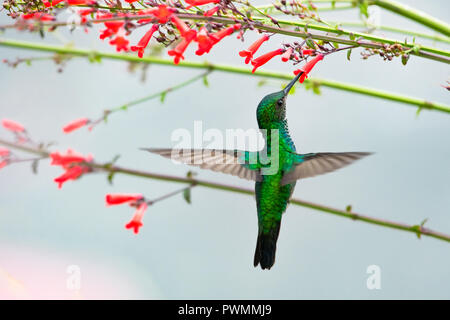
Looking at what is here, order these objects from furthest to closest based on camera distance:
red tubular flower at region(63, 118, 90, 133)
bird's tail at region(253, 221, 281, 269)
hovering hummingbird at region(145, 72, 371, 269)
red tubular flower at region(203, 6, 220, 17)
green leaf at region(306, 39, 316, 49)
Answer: red tubular flower at region(63, 118, 90, 133) < bird's tail at region(253, 221, 281, 269) < hovering hummingbird at region(145, 72, 371, 269) < green leaf at region(306, 39, 316, 49) < red tubular flower at region(203, 6, 220, 17)

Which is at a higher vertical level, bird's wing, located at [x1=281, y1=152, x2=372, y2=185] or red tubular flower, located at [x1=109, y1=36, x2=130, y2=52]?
red tubular flower, located at [x1=109, y1=36, x2=130, y2=52]

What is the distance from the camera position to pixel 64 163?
5.73 ft

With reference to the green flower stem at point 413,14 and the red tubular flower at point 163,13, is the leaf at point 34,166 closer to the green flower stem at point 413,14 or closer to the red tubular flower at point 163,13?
the red tubular flower at point 163,13

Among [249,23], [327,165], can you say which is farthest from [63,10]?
[327,165]

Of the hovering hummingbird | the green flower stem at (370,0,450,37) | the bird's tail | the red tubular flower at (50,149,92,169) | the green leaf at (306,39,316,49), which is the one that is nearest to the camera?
the green flower stem at (370,0,450,37)

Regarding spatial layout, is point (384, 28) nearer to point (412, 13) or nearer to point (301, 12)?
point (301, 12)

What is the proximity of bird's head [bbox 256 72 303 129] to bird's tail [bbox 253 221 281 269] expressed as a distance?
1.60ft

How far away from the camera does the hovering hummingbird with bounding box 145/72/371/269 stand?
7.00ft

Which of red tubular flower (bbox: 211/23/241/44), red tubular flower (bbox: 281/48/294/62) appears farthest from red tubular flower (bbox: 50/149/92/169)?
red tubular flower (bbox: 281/48/294/62)

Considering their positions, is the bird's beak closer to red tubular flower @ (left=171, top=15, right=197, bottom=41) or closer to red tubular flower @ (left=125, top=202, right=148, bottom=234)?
red tubular flower @ (left=171, top=15, right=197, bottom=41)

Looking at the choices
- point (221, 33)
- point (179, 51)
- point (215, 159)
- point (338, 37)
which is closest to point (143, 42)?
point (179, 51)

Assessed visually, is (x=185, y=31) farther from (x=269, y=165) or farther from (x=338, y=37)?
(x=269, y=165)

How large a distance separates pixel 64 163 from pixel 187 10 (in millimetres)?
742

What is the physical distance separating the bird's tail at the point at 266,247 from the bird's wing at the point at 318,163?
331mm
